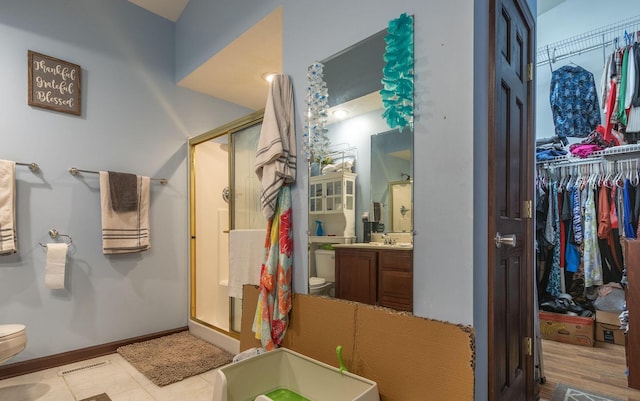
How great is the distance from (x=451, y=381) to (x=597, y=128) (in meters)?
3.08

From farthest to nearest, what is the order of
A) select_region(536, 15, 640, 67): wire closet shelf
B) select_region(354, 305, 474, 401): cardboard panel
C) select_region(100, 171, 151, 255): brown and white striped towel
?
1. select_region(536, 15, 640, 67): wire closet shelf
2. select_region(100, 171, 151, 255): brown and white striped towel
3. select_region(354, 305, 474, 401): cardboard panel

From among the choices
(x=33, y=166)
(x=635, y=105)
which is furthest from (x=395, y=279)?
(x=635, y=105)

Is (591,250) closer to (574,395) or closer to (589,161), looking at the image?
(589,161)

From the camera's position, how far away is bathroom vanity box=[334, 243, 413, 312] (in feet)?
4.81

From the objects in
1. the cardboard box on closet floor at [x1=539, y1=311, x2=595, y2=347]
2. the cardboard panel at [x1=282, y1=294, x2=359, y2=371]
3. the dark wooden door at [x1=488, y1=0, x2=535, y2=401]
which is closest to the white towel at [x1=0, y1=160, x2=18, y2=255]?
the cardboard panel at [x1=282, y1=294, x2=359, y2=371]

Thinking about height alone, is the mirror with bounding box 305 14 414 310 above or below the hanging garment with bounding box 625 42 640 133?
below

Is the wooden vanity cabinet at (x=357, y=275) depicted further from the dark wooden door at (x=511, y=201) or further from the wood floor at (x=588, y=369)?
the wood floor at (x=588, y=369)

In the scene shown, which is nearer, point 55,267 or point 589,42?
point 55,267

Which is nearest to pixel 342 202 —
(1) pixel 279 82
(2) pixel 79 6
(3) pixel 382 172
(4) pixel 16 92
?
(3) pixel 382 172

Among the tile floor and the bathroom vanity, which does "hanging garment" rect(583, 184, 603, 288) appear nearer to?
the bathroom vanity

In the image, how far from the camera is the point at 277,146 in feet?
6.14

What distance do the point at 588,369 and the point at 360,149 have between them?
8.06 feet

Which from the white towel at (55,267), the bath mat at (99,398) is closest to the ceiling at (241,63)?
the white towel at (55,267)

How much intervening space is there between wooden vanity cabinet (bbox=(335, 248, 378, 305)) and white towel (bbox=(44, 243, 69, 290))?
2117 mm
